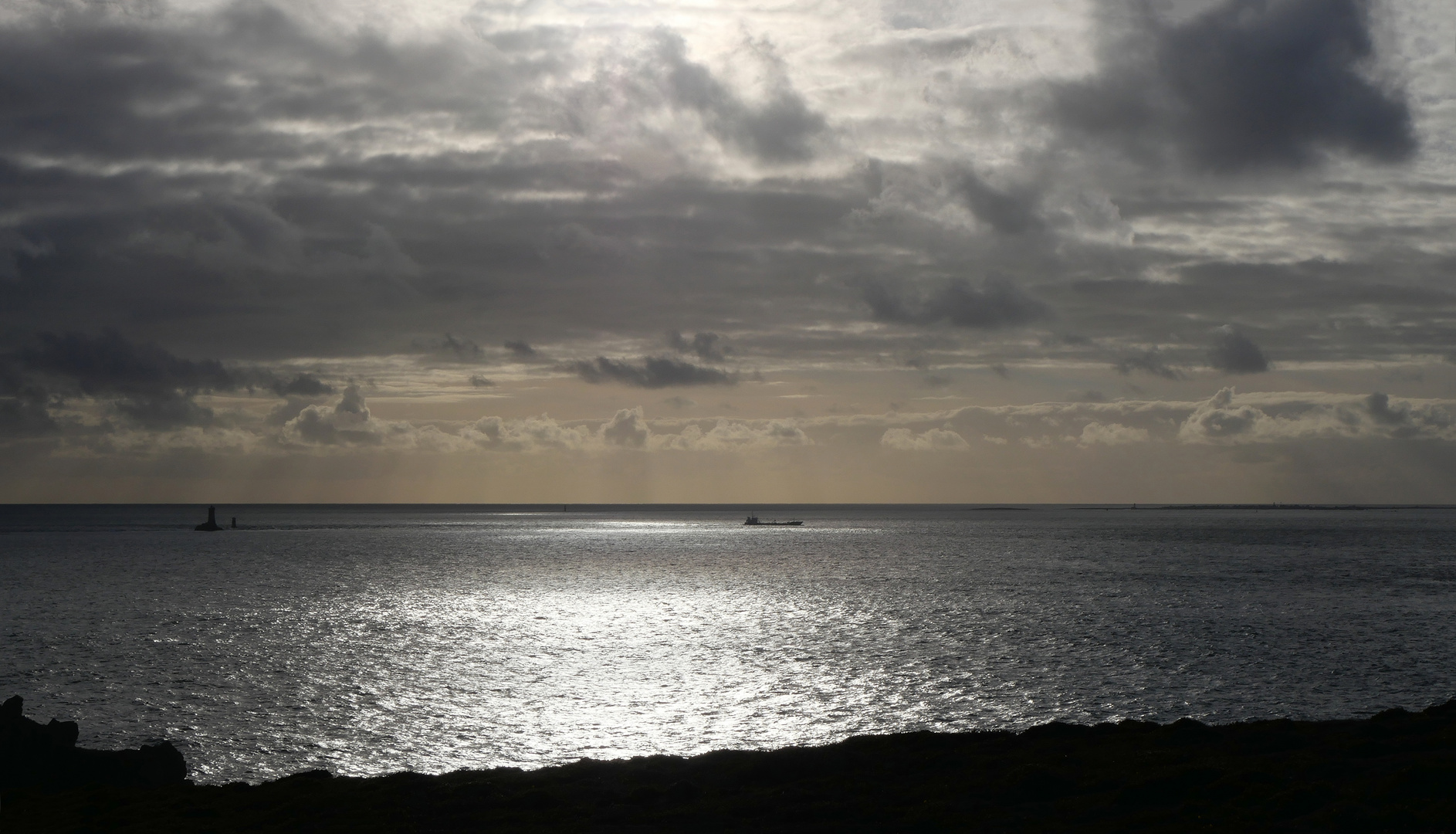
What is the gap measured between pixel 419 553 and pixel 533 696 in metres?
147

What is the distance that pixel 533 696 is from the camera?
4931 cm

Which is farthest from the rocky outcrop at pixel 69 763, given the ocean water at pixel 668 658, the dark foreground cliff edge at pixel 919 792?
the ocean water at pixel 668 658

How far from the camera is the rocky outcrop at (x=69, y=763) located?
29.8m

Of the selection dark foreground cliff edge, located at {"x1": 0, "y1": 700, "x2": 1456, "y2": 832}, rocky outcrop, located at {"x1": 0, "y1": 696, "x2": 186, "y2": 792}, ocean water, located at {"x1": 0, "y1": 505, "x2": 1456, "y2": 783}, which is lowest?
ocean water, located at {"x1": 0, "y1": 505, "x2": 1456, "y2": 783}

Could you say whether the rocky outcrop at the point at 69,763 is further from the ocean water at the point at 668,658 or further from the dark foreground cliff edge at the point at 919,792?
the ocean water at the point at 668,658

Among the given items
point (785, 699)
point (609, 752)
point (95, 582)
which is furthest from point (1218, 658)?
point (95, 582)

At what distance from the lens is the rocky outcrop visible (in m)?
29.8

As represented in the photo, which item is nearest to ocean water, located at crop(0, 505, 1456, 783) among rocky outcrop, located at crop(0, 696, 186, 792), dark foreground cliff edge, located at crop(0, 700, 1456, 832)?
rocky outcrop, located at crop(0, 696, 186, 792)

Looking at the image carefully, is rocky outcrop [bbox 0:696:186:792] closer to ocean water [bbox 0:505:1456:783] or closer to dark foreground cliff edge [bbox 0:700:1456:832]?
dark foreground cliff edge [bbox 0:700:1456:832]

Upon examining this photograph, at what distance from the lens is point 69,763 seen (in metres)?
30.2

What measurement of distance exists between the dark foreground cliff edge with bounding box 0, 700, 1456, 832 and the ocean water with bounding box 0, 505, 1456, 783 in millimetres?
10684

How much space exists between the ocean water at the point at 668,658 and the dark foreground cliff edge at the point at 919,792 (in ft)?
35.1

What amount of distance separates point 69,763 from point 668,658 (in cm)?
3600

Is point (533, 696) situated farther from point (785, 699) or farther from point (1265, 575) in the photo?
point (1265, 575)
